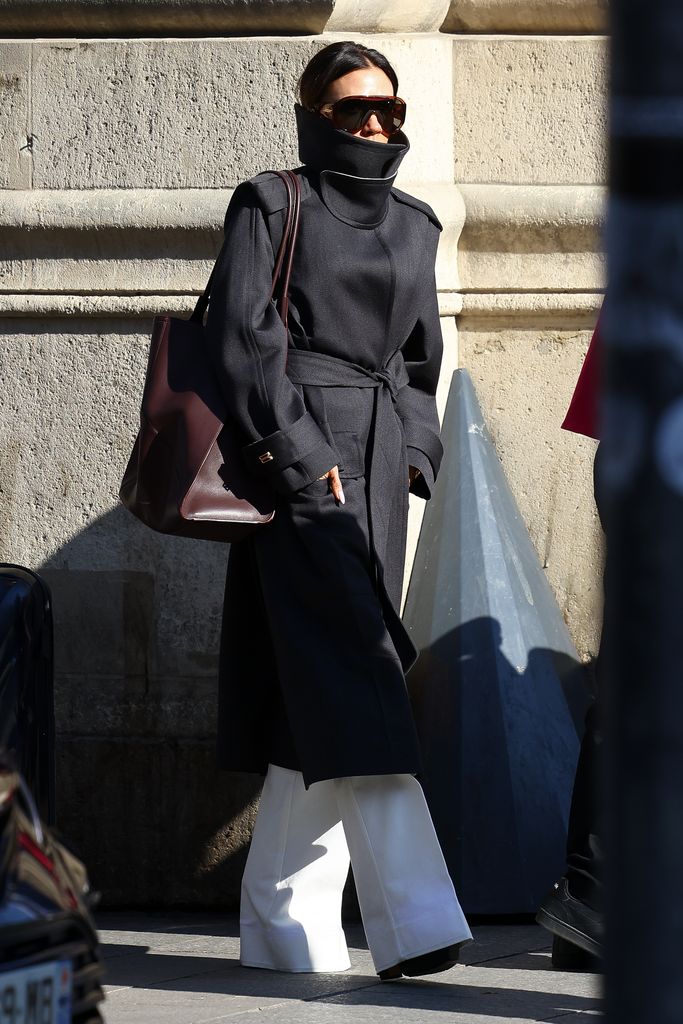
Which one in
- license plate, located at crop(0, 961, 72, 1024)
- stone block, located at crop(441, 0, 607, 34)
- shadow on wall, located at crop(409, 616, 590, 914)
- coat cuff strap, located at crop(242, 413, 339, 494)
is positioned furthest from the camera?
stone block, located at crop(441, 0, 607, 34)

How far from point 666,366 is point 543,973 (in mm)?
2891

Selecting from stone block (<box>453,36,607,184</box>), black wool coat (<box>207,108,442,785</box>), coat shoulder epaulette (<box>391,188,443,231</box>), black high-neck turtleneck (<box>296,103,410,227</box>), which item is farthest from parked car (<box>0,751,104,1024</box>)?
stone block (<box>453,36,607,184</box>)

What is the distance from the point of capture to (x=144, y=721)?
15.9 feet

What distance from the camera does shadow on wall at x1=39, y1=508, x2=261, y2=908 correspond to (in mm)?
4773

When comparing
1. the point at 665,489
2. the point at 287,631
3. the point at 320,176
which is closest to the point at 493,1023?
the point at 287,631

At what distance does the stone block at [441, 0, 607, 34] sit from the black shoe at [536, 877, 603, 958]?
2.74 metres

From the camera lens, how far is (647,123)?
→ 1.27 metres

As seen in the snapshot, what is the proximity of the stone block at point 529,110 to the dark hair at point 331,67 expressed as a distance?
1188 mm

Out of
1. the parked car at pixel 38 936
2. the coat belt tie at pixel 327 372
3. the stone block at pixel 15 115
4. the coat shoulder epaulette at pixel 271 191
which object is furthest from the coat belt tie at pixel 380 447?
the parked car at pixel 38 936

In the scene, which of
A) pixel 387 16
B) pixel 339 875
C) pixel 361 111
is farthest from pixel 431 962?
pixel 387 16

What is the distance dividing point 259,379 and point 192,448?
0.73 ft

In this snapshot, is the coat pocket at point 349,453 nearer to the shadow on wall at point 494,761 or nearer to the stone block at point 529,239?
the shadow on wall at point 494,761

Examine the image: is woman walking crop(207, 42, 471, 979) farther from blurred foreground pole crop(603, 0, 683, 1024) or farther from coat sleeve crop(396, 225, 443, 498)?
blurred foreground pole crop(603, 0, 683, 1024)

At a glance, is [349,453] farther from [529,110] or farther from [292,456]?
[529,110]
